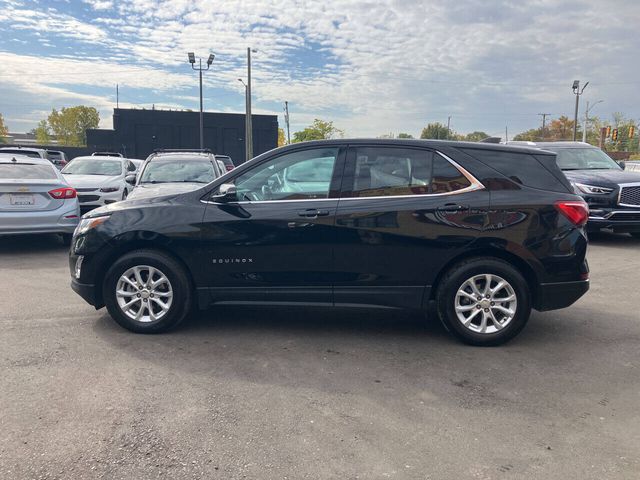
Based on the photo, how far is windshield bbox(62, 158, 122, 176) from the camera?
13000mm

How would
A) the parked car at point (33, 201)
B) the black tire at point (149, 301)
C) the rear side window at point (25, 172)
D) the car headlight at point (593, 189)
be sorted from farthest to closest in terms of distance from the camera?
the car headlight at point (593, 189)
the rear side window at point (25, 172)
the parked car at point (33, 201)
the black tire at point (149, 301)

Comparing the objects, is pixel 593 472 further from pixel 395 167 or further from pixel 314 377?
pixel 395 167

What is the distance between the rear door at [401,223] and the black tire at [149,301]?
1391 mm

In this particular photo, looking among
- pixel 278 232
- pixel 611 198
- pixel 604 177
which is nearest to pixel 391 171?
pixel 278 232

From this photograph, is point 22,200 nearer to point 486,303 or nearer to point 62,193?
point 62,193

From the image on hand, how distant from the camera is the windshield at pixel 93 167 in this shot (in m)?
13.0

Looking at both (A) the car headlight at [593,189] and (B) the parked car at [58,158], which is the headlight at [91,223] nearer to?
(A) the car headlight at [593,189]

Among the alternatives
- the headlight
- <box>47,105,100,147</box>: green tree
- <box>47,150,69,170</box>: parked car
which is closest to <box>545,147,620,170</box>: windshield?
the headlight

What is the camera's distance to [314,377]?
13.1 ft

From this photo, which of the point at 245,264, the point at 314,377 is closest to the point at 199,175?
the point at 245,264

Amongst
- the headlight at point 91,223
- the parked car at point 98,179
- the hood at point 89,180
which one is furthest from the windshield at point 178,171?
the headlight at point 91,223

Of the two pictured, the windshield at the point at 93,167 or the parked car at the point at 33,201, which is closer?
the parked car at the point at 33,201

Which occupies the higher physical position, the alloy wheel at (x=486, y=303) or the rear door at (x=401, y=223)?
the rear door at (x=401, y=223)

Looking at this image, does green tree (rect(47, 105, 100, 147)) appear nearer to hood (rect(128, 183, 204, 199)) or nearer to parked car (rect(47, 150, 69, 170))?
parked car (rect(47, 150, 69, 170))
